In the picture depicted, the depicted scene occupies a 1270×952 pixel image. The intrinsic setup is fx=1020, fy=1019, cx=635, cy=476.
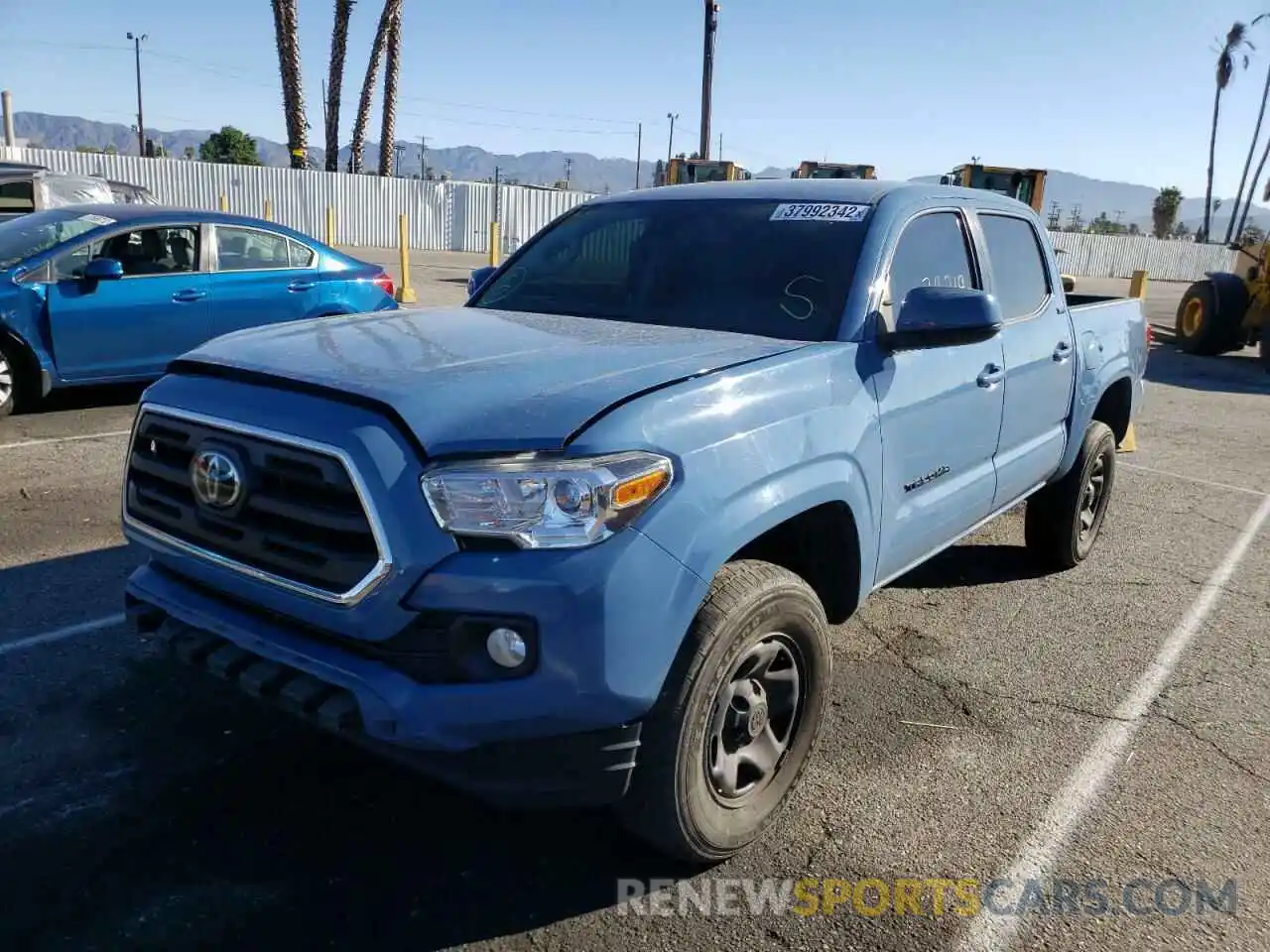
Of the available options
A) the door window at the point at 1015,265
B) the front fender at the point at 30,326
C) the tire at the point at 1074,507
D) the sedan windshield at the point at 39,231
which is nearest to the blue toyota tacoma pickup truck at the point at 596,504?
the door window at the point at 1015,265

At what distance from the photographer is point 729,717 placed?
2822 mm

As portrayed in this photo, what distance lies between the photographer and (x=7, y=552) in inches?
192

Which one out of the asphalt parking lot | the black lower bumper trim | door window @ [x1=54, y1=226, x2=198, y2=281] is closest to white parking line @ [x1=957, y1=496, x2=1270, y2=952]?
the asphalt parking lot

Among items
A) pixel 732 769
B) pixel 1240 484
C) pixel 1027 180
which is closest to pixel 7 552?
pixel 732 769

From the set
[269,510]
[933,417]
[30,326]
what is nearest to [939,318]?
[933,417]

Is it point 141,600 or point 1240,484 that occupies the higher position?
point 141,600

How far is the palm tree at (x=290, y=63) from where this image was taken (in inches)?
1019

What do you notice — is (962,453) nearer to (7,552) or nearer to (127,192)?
(7,552)

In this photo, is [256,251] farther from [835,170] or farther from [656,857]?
[835,170]

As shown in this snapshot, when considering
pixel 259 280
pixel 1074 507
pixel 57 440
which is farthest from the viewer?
pixel 259 280

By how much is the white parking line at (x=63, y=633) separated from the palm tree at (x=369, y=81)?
95.4 feet

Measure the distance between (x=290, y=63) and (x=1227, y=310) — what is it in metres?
22.2

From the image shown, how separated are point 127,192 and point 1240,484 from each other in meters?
14.6

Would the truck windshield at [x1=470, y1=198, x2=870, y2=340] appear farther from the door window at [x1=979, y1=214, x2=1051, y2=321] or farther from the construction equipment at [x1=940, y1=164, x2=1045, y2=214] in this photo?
the construction equipment at [x1=940, y1=164, x2=1045, y2=214]
